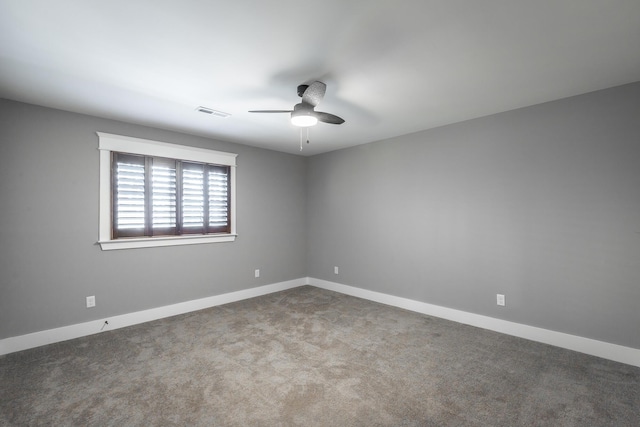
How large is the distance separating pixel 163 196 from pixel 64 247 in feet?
3.84

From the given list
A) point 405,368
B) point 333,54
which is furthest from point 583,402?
point 333,54

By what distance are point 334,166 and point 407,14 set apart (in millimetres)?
3581

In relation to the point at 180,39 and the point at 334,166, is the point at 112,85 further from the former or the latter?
the point at 334,166

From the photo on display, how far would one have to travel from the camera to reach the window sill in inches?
136

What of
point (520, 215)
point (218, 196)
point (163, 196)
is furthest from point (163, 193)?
point (520, 215)

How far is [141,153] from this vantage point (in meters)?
3.68

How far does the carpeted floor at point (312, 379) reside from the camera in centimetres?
197

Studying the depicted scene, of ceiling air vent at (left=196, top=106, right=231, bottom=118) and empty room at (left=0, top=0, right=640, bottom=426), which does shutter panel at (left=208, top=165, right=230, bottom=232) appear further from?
ceiling air vent at (left=196, top=106, right=231, bottom=118)

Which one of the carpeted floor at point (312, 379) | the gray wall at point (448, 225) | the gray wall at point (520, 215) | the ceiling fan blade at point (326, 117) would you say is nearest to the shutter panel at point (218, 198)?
the gray wall at point (448, 225)

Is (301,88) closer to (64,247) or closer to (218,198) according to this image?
(218,198)

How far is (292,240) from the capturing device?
5477 mm

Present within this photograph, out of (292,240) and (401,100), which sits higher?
(401,100)

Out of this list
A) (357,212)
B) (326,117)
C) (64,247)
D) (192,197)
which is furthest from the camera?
(357,212)

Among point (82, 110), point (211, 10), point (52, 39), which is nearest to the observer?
point (211, 10)
